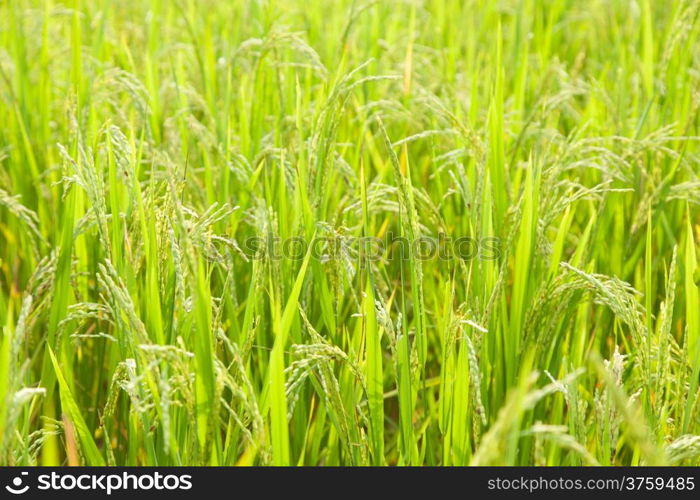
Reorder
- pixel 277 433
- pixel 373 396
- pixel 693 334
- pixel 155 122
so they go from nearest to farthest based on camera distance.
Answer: pixel 277 433 < pixel 373 396 < pixel 693 334 < pixel 155 122

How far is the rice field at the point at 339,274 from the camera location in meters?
1.33

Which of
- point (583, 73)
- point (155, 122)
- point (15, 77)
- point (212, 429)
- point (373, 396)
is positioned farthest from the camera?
point (583, 73)

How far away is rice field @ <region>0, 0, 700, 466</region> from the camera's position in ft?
4.36

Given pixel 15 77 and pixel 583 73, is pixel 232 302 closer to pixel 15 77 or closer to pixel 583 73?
pixel 15 77

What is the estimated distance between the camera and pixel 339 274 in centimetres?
158

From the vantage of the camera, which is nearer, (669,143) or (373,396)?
(373,396)

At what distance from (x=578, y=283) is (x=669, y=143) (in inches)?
49.0

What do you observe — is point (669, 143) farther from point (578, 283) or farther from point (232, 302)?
point (232, 302)

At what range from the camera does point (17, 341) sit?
109 centimetres

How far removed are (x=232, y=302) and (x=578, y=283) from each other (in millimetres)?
739
